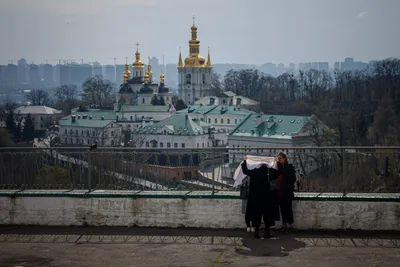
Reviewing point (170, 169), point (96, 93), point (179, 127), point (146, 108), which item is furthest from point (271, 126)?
point (96, 93)

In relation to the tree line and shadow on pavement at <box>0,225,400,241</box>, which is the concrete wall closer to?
shadow on pavement at <box>0,225,400,241</box>

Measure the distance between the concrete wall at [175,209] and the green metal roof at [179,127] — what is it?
67254mm

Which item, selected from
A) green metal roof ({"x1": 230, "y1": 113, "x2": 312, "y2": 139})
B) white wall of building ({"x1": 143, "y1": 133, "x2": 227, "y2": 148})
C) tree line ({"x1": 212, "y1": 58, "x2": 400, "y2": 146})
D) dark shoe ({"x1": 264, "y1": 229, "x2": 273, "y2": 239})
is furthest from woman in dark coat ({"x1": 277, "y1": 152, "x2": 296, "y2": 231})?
white wall of building ({"x1": 143, "y1": 133, "x2": 227, "y2": 148})

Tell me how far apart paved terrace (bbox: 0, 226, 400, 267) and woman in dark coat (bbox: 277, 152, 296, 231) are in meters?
0.18

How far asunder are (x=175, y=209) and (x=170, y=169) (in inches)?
38.8

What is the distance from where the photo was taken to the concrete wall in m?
8.12

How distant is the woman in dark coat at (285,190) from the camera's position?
8078mm

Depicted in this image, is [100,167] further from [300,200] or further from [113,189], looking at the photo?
[300,200]

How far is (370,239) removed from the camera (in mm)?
7691

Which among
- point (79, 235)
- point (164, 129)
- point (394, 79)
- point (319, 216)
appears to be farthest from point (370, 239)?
point (394, 79)

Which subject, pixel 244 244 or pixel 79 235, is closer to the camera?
pixel 244 244

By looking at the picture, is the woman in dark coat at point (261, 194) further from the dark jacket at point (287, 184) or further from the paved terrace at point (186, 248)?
the paved terrace at point (186, 248)

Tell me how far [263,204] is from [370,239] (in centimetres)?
121

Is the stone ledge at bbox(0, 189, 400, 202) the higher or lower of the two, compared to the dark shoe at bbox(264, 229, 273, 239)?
higher
